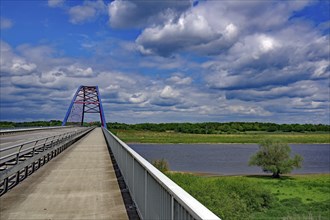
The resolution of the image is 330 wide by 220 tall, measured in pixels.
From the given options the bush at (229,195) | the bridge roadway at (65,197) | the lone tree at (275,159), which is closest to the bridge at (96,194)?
the bridge roadway at (65,197)

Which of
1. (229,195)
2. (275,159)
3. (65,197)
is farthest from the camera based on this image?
(275,159)

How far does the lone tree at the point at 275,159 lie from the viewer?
5838 cm

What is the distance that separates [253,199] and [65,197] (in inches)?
1185

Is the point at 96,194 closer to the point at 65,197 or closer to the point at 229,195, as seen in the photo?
the point at 65,197

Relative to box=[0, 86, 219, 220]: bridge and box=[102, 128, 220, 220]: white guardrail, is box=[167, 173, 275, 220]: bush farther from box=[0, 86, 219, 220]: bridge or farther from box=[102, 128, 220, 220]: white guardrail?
box=[102, 128, 220, 220]: white guardrail

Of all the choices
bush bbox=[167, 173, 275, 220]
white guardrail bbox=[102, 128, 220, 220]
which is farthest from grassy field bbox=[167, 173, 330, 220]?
white guardrail bbox=[102, 128, 220, 220]

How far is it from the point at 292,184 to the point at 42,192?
42579mm

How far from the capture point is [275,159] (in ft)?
197

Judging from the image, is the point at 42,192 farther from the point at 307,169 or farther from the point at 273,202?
the point at 307,169

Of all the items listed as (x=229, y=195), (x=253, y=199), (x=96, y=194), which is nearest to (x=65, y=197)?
(x=96, y=194)

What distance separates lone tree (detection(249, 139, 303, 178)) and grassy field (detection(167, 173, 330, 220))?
49.0 feet

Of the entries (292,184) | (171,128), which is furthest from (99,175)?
(171,128)

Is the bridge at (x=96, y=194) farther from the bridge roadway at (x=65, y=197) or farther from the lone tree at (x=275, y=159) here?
the lone tree at (x=275, y=159)

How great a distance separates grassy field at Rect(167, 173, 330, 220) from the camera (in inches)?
1252
